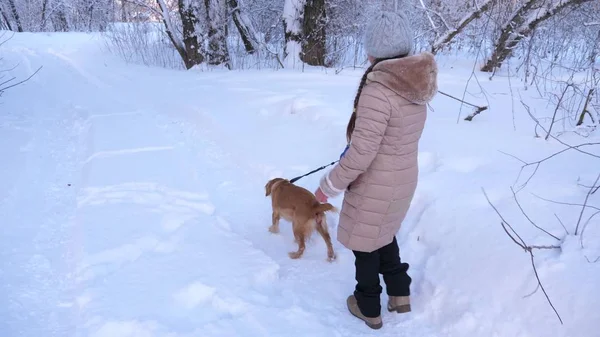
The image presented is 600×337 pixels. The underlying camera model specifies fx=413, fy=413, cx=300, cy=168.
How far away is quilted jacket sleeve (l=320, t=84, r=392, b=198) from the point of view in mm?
2096

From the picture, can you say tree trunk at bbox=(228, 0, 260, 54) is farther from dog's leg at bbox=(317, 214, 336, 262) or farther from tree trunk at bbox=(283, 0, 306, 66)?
dog's leg at bbox=(317, 214, 336, 262)

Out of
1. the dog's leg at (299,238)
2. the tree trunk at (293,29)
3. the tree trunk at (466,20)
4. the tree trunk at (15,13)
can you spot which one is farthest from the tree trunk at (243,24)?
the tree trunk at (15,13)

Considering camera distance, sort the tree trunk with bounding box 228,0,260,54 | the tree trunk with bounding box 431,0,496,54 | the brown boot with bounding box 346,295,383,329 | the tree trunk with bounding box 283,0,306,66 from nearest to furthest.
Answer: the brown boot with bounding box 346,295,383,329 < the tree trunk with bounding box 431,0,496,54 < the tree trunk with bounding box 283,0,306,66 < the tree trunk with bounding box 228,0,260,54

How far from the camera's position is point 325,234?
326 cm

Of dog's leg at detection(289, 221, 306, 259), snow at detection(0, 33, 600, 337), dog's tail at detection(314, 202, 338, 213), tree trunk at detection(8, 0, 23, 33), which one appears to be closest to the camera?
snow at detection(0, 33, 600, 337)

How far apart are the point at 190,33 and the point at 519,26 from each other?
7456 millimetres

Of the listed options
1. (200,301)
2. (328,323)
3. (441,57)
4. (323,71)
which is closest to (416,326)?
(328,323)

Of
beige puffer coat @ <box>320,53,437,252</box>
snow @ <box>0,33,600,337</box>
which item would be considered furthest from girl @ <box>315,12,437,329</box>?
snow @ <box>0,33,600,337</box>

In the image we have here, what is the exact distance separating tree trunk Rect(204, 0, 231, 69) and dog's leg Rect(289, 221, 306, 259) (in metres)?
8.23

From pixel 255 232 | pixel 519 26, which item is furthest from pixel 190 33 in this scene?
pixel 255 232

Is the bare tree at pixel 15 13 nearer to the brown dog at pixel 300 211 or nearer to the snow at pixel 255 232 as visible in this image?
the snow at pixel 255 232

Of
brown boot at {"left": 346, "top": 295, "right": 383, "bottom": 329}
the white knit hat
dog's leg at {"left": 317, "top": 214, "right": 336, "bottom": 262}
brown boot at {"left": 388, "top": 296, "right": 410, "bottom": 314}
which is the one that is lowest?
brown boot at {"left": 346, "top": 295, "right": 383, "bottom": 329}

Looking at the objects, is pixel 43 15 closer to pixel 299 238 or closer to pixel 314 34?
pixel 314 34

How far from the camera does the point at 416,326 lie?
2.69 metres
